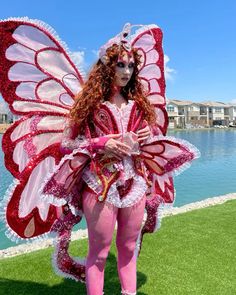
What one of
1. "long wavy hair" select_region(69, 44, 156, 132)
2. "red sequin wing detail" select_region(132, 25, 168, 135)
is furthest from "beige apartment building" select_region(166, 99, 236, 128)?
"long wavy hair" select_region(69, 44, 156, 132)

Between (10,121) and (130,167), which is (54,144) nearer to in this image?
(10,121)

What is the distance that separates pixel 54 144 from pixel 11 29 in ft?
2.36

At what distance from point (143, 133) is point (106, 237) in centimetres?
63

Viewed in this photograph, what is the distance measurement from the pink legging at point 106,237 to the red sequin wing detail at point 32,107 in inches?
16.4

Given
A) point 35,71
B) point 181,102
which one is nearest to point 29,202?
point 35,71

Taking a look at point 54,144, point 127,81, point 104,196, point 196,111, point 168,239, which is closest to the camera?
point 104,196

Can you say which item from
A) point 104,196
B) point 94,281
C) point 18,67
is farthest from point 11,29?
point 94,281

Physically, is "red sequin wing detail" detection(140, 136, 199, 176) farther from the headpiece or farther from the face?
the headpiece

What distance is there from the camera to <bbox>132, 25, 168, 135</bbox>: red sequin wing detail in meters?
2.75

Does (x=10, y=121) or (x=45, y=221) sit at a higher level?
(x=10, y=121)

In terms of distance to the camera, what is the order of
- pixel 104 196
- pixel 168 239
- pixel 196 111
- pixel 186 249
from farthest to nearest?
pixel 196 111, pixel 168 239, pixel 186 249, pixel 104 196

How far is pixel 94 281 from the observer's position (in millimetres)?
2201

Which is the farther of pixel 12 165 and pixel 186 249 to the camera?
pixel 186 249

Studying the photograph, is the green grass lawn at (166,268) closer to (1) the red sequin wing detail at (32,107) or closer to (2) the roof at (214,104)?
(1) the red sequin wing detail at (32,107)
